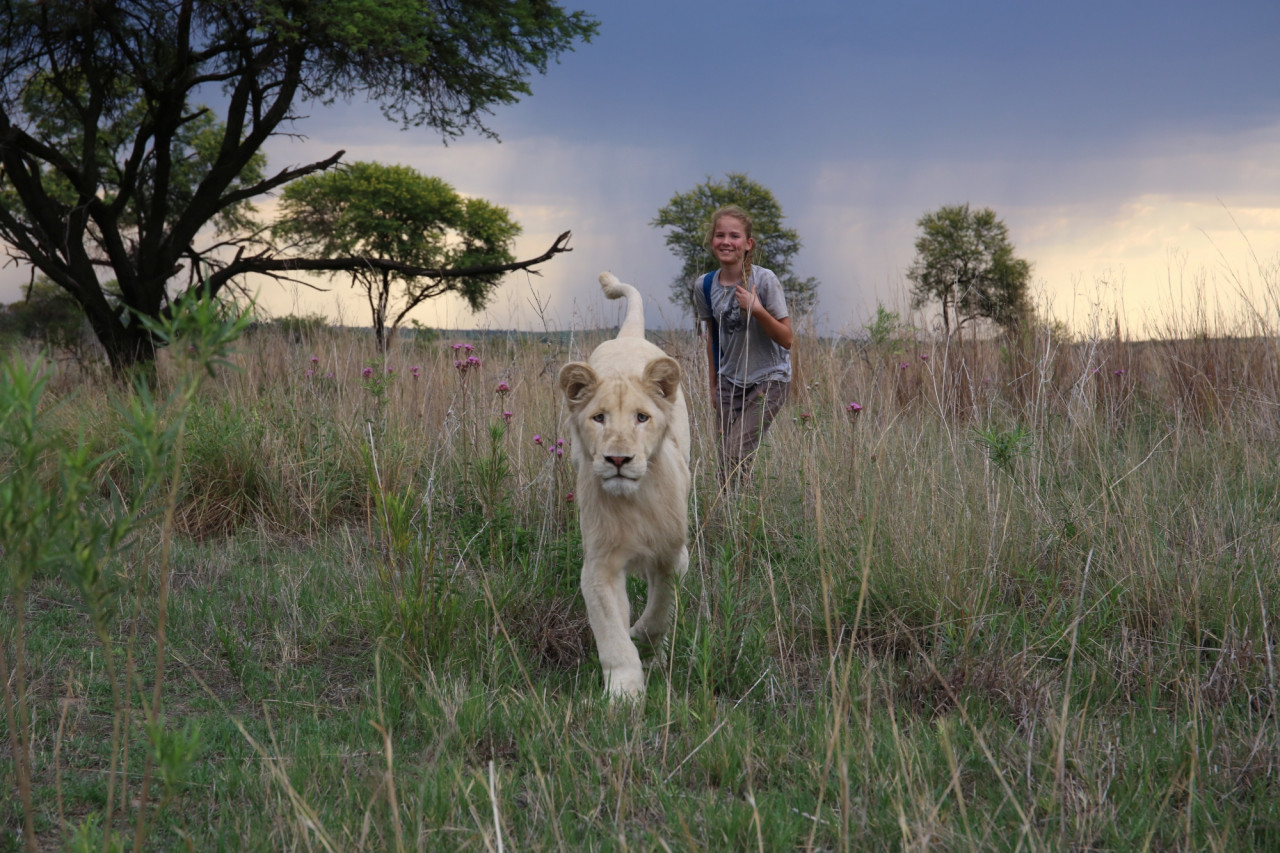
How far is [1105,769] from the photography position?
8.62 ft

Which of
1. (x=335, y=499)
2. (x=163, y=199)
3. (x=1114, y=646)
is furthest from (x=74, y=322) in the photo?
(x=1114, y=646)

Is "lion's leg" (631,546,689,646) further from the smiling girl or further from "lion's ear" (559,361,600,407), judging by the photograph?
the smiling girl

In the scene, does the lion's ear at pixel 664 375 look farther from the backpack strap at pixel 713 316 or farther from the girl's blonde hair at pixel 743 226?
the backpack strap at pixel 713 316

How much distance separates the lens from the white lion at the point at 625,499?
3.22 m

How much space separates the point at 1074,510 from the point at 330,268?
674 inches

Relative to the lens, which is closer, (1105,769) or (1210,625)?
(1105,769)

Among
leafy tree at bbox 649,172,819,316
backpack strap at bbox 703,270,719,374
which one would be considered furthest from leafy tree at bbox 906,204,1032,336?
backpack strap at bbox 703,270,719,374

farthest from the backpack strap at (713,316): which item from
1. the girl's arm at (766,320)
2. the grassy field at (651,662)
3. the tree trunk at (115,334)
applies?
the tree trunk at (115,334)

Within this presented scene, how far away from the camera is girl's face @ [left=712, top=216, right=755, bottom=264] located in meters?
6.10

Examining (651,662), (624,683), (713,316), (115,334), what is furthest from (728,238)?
(115,334)

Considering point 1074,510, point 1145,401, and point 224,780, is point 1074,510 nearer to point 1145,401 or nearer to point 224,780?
point 224,780

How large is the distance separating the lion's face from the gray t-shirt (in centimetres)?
259

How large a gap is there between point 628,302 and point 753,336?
3.59 ft

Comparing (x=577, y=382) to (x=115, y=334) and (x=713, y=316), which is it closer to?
(x=713, y=316)
